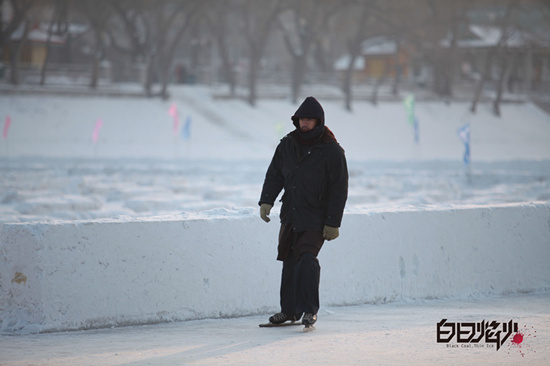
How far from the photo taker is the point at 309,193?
18.6ft

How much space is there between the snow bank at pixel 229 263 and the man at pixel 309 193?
2.71ft

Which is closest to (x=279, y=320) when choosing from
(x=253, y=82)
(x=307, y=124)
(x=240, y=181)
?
(x=307, y=124)

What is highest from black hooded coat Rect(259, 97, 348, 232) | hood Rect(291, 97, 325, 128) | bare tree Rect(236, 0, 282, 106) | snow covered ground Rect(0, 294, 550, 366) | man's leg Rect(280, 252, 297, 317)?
bare tree Rect(236, 0, 282, 106)

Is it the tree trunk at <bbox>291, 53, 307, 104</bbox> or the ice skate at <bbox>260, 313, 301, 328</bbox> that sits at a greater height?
the tree trunk at <bbox>291, 53, 307, 104</bbox>

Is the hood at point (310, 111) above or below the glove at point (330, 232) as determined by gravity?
above

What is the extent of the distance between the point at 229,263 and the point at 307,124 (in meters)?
1.39

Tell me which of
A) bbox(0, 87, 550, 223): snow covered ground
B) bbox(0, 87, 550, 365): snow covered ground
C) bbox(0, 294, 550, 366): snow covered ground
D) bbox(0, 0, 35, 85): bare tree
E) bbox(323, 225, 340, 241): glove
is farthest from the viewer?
bbox(0, 0, 35, 85): bare tree

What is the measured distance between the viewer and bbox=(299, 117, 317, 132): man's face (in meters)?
5.69

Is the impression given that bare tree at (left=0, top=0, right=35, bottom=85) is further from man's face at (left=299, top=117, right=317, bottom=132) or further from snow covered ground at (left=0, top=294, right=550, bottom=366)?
man's face at (left=299, top=117, right=317, bottom=132)

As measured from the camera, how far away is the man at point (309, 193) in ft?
18.5

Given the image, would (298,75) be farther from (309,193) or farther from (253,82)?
(309,193)

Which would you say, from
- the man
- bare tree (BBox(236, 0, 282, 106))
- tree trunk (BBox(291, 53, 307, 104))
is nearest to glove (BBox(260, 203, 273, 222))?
the man

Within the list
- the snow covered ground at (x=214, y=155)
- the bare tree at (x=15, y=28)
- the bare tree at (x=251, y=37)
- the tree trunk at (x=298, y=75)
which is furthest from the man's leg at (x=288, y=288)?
the tree trunk at (x=298, y=75)

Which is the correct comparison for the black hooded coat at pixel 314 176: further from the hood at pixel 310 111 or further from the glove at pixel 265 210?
the glove at pixel 265 210
